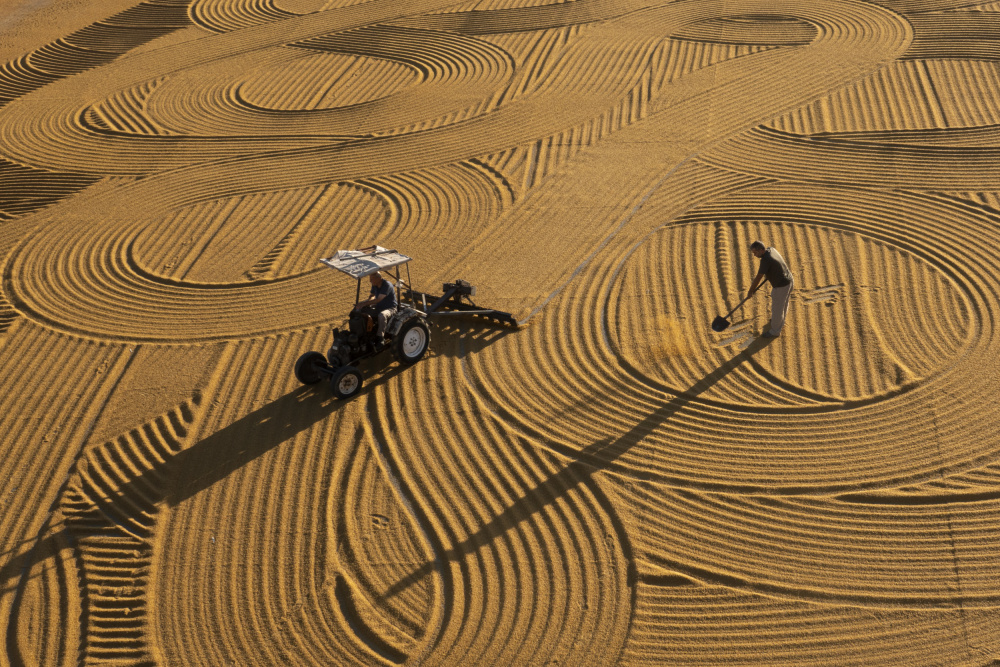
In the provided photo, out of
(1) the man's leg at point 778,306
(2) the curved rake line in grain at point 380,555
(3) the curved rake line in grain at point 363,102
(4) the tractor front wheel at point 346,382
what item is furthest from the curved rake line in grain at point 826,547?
(3) the curved rake line in grain at point 363,102

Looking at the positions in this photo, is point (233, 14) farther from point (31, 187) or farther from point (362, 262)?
point (362, 262)

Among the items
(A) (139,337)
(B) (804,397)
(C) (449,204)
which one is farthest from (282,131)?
(B) (804,397)

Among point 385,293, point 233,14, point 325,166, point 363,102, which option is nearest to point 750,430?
point 385,293

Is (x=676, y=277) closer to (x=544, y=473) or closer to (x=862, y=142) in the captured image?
(x=544, y=473)

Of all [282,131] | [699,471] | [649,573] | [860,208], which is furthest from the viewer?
[282,131]

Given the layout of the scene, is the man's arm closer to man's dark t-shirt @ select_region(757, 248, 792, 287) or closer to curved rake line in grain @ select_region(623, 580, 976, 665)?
man's dark t-shirt @ select_region(757, 248, 792, 287)

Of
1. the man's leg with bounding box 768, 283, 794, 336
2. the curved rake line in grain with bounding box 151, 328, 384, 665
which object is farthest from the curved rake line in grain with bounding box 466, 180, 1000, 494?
the curved rake line in grain with bounding box 151, 328, 384, 665

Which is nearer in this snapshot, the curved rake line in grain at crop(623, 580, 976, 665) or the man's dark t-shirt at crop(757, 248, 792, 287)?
the curved rake line in grain at crop(623, 580, 976, 665)
